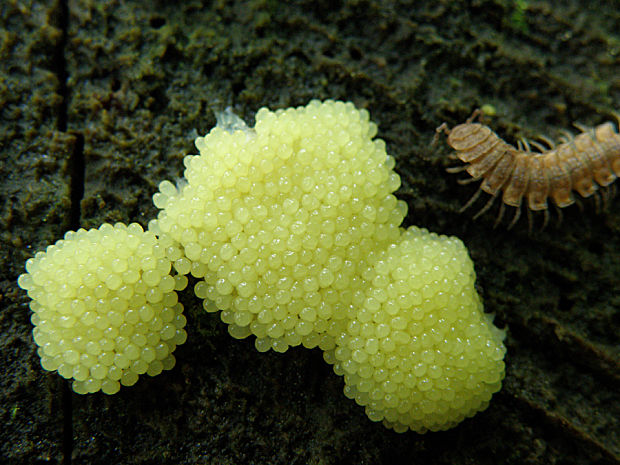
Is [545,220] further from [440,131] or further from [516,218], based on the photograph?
[440,131]

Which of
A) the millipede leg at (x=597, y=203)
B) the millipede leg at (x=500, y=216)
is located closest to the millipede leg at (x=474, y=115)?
the millipede leg at (x=500, y=216)

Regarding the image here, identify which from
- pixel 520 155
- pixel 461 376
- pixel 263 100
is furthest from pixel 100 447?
pixel 520 155

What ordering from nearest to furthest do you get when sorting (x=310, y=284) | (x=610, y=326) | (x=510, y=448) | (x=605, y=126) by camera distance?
(x=310, y=284), (x=510, y=448), (x=610, y=326), (x=605, y=126)

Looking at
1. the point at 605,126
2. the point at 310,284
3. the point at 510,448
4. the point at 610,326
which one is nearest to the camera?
the point at 310,284

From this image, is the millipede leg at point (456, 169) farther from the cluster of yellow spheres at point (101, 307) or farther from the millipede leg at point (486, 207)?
the cluster of yellow spheres at point (101, 307)

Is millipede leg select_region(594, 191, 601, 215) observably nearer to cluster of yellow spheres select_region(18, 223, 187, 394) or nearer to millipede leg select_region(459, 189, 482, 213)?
millipede leg select_region(459, 189, 482, 213)

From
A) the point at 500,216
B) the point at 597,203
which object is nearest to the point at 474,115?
the point at 500,216

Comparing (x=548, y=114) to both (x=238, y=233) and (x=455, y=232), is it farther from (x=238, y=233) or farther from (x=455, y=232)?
(x=238, y=233)
